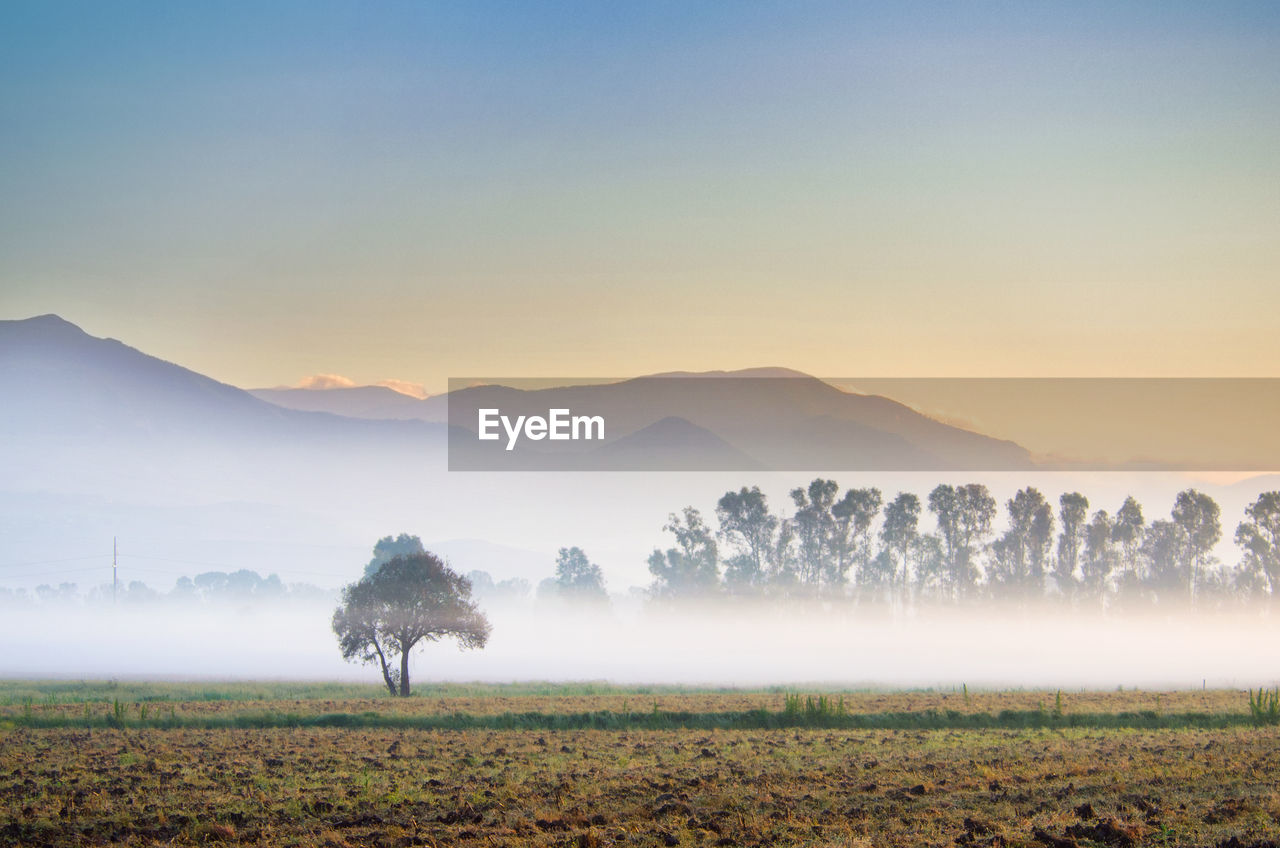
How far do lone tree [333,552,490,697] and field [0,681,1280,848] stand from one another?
1618 cm

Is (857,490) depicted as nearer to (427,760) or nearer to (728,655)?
(728,655)

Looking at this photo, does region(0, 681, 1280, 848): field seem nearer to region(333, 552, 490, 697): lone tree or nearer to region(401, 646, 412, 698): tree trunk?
region(401, 646, 412, 698): tree trunk

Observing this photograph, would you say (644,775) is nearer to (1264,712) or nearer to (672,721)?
(672,721)

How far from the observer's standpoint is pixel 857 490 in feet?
467

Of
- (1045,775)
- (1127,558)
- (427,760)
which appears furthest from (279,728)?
(1127,558)

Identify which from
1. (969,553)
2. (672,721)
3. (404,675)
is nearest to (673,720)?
(672,721)

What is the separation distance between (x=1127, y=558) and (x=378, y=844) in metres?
134

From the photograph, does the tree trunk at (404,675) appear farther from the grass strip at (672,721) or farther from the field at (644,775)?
the grass strip at (672,721)

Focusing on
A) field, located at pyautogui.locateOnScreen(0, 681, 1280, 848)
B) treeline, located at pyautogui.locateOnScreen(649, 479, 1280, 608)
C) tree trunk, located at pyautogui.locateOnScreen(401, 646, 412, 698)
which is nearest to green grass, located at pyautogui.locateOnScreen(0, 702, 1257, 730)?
field, located at pyautogui.locateOnScreen(0, 681, 1280, 848)

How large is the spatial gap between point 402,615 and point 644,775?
43.6 m

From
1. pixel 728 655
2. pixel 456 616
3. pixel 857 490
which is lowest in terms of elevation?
pixel 728 655

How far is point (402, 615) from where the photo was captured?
72062 millimetres

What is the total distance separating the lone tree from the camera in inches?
2842

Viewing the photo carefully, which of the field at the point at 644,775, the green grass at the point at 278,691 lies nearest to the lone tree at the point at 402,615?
the green grass at the point at 278,691
